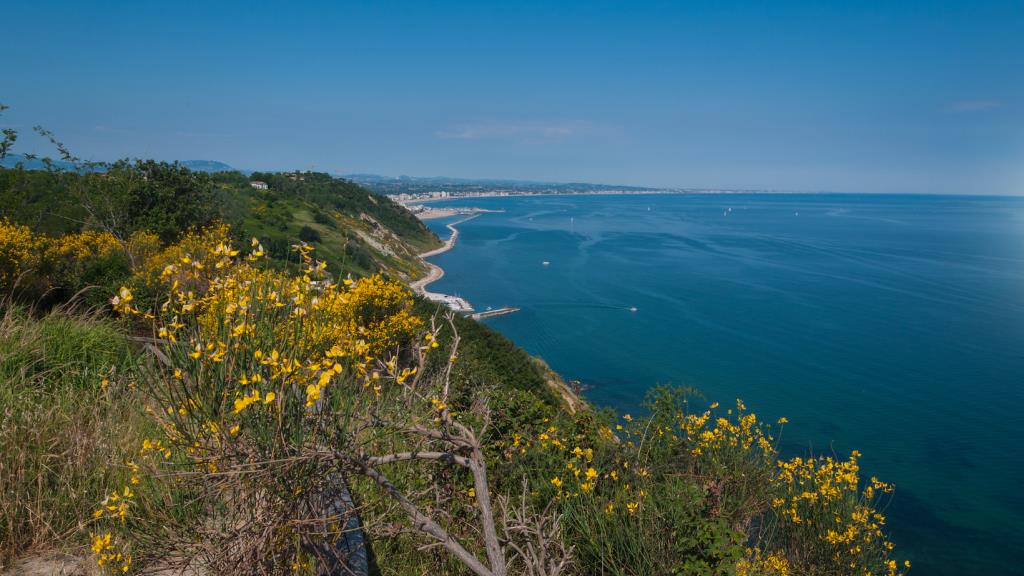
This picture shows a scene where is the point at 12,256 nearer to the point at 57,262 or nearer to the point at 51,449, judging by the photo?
the point at 57,262

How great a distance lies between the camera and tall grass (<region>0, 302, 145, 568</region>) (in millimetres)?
2994

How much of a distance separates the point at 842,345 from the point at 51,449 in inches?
1847

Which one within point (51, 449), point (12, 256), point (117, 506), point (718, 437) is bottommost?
point (718, 437)

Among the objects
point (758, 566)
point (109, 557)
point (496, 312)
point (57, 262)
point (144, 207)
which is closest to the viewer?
point (109, 557)

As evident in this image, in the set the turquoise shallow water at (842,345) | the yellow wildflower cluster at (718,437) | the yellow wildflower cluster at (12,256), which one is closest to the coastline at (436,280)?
the turquoise shallow water at (842,345)

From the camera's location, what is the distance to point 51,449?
3.35 metres

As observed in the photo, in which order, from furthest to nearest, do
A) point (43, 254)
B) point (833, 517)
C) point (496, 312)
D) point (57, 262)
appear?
point (496, 312) < point (57, 262) < point (43, 254) < point (833, 517)

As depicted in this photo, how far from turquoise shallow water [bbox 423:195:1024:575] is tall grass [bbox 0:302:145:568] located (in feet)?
65.4

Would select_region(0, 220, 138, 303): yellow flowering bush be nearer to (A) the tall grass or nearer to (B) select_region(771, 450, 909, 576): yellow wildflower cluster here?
(A) the tall grass

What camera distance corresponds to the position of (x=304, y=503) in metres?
2.43

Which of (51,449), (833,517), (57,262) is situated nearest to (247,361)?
(51,449)

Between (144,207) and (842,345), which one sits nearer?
(144,207)

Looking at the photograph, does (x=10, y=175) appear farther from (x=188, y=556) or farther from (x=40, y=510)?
(x=188, y=556)

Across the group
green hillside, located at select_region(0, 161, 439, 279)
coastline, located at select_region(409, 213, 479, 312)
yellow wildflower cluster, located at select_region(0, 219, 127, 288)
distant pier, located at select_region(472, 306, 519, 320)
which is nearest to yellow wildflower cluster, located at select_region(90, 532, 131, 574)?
green hillside, located at select_region(0, 161, 439, 279)
